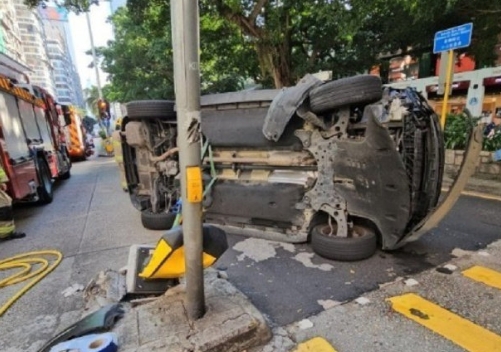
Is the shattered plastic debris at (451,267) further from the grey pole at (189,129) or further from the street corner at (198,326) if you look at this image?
the grey pole at (189,129)

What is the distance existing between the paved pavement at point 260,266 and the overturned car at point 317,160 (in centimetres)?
23

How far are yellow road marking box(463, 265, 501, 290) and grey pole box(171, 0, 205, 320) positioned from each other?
2.49 meters

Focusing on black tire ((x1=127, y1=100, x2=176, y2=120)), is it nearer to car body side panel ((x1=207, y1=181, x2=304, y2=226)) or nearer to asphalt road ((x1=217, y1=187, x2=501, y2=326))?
car body side panel ((x1=207, y1=181, x2=304, y2=226))

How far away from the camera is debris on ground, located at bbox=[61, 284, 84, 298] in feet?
9.58

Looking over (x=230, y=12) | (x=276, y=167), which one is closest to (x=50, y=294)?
(x=276, y=167)

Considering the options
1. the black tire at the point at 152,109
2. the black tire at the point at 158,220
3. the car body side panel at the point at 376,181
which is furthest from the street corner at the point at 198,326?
the black tire at the point at 152,109

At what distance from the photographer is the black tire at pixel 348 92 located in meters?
2.78

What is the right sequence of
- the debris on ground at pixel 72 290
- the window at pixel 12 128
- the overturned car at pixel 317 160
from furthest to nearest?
the window at pixel 12 128 < the debris on ground at pixel 72 290 < the overturned car at pixel 317 160

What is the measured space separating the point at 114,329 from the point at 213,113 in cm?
279

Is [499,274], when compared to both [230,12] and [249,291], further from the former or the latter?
[230,12]

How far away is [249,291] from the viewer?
280cm

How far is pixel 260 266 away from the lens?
325 centimetres

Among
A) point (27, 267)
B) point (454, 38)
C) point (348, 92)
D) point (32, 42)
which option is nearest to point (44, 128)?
point (27, 267)

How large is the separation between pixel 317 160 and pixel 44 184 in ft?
21.0
